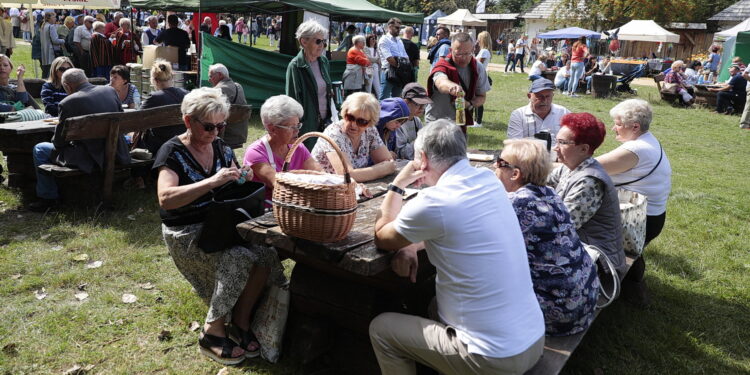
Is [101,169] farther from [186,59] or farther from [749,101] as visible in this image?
[749,101]

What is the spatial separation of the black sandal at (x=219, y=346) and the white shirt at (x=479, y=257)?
1.44 metres

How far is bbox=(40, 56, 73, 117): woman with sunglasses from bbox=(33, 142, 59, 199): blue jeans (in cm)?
143

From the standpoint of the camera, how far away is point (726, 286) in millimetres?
4645

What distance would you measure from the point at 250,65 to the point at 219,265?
26.1 ft

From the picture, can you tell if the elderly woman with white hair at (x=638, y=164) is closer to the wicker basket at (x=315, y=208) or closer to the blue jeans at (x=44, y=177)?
the wicker basket at (x=315, y=208)

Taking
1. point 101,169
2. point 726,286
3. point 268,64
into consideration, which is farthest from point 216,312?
point 268,64

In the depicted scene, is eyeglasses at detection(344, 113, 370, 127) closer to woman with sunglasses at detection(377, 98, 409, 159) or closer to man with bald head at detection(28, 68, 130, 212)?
woman with sunglasses at detection(377, 98, 409, 159)

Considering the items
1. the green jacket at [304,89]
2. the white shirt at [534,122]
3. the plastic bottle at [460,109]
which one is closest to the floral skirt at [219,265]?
the green jacket at [304,89]

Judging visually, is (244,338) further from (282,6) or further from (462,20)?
(462,20)

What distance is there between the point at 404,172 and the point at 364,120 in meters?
1.36

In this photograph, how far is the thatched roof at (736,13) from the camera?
3491 centimetres

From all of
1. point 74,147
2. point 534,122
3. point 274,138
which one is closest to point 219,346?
point 274,138

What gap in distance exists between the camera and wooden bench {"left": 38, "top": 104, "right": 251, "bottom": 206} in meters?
5.12

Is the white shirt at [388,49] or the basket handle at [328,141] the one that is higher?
the white shirt at [388,49]
